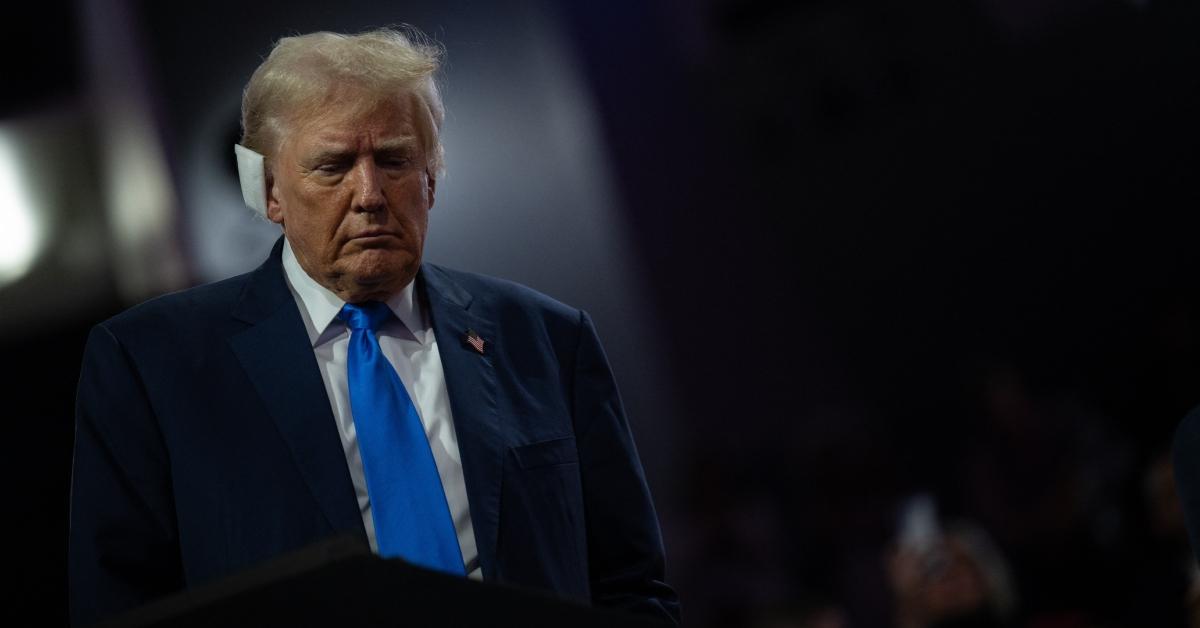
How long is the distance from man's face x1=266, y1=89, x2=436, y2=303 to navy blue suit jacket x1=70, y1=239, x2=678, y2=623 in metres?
0.07

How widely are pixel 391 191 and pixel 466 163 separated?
3.53 metres

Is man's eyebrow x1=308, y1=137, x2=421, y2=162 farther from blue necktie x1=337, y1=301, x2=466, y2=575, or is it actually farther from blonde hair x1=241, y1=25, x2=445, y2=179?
blue necktie x1=337, y1=301, x2=466, y2=575

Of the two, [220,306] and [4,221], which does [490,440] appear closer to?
[220,306]

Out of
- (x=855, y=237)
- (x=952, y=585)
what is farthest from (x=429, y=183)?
(x=855, y=237)

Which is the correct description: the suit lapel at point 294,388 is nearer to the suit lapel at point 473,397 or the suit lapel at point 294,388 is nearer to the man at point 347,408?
the man at point 347,408

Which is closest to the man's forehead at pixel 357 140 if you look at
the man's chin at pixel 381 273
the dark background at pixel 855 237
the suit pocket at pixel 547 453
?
the man's chin at pixel 381 273

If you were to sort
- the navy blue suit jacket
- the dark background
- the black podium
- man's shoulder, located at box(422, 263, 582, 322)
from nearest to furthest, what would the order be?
the black podium < the navy blue suit jacket < man's shoulder, located at box(422, 263, 582, 322) < the dark background

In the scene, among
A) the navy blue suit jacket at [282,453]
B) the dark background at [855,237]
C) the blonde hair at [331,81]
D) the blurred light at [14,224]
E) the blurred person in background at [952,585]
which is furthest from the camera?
the dark background at [855,237]

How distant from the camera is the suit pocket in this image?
1.48 metres

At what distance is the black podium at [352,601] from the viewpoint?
0.90 meters

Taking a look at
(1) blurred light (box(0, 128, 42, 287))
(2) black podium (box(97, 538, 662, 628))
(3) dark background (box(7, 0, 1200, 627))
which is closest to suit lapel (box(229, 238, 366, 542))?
(2) black podium (box(97, 538, 662, 628))

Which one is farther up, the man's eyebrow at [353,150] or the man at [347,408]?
the man's eyebrow at [353,150]

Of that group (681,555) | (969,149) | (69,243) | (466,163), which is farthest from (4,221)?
(969,149)

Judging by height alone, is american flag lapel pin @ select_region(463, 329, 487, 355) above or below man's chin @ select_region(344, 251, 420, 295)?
below
